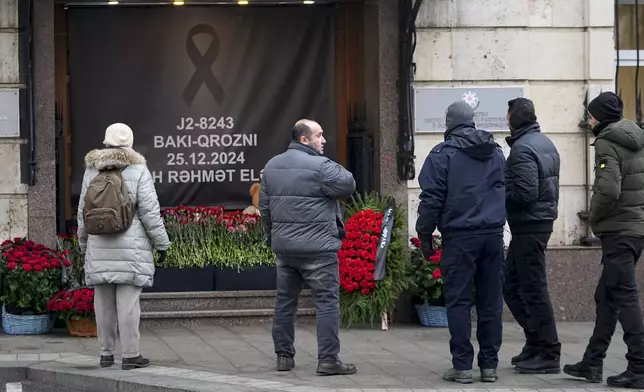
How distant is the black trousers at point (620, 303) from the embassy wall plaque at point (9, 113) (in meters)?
5.36

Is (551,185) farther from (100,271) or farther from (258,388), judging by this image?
(100,271)

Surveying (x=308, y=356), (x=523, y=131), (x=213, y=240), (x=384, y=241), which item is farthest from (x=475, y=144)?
(x=213, y=240)

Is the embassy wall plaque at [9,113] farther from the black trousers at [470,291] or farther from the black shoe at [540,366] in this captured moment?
the black shoe at [540,366]

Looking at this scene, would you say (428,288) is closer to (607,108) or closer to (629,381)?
(629,381)

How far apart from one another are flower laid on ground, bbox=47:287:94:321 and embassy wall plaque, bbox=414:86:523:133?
133 inches

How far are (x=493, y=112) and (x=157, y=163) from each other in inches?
132

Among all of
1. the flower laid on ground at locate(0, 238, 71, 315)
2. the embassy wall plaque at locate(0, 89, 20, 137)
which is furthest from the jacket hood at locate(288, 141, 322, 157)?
the embassy wall plaque at locate(0, 89, 20, 137)

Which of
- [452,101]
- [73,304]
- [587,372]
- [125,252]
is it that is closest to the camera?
[587,372]

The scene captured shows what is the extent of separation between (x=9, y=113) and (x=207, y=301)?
2.42 meters

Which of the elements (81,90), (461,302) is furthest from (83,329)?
(461,302)

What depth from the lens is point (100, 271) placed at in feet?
28.2

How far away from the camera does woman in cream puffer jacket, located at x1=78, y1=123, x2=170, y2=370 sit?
8594 millimetres

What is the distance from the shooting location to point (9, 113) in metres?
10.9

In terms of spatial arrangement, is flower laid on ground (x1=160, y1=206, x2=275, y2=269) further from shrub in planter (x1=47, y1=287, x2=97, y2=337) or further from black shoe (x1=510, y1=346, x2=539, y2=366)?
black shoe (x1=510, y1=346, x2=539, y2=366)
